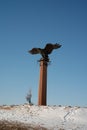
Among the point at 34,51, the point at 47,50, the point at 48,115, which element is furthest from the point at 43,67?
the point at 48,115

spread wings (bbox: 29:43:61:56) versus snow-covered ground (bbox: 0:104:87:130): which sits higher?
spread wings (bbox: 29:43:61:56)

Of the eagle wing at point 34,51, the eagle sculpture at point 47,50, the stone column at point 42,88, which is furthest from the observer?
the eagle wing at point 34,51

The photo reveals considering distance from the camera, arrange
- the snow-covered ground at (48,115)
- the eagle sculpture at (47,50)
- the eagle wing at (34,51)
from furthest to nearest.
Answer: the eagle wing at (34,51) < the eagle sculpture at (47,50) < the snow-covered ground at (48,115)

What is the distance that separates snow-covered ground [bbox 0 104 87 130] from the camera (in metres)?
23.1

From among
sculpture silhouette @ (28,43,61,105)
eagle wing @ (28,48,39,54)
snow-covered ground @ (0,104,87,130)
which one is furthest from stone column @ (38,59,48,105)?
snow-covered ground @ (0,104,87,130)

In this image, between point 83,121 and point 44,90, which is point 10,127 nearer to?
point 83,121

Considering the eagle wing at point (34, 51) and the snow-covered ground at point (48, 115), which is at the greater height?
the eagle wing at point (34, 51)

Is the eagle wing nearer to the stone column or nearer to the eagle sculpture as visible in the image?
the eagle sculpture

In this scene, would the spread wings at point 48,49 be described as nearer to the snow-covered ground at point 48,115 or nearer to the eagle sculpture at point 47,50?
the eagle sculpture at point 47,50

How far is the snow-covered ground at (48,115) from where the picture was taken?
75.7ft

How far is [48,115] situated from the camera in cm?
2623

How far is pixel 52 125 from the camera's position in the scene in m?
21.2

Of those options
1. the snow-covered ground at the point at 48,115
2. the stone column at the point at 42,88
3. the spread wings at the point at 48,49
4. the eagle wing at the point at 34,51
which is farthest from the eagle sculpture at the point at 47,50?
the snow-covered ground at the point at 48,115

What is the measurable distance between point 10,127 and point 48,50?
1924 cm
